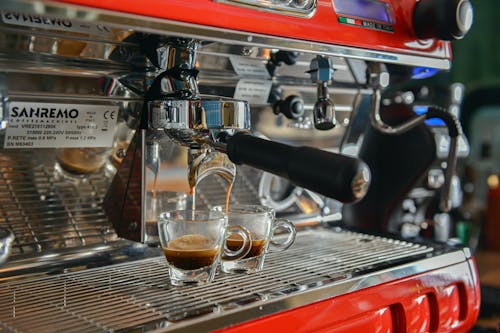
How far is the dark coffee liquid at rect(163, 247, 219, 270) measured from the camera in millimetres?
667

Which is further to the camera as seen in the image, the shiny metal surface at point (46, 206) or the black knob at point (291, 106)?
the black knob at point (291, 106)

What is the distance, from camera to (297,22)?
71 centimetres

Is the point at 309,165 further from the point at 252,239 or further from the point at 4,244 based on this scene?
the point at 4,244

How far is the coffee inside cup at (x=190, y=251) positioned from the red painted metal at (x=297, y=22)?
25cm

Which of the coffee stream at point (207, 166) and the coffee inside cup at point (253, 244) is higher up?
the coffee stream at point (207, 166)

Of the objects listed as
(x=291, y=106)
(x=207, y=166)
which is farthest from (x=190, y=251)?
(x=291, y=106)

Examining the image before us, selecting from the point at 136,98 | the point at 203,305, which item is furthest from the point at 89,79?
the point at 203,305

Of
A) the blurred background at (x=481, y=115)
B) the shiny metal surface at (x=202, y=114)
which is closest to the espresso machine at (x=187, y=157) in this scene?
the shiny metal surface at (x=202, y=114)

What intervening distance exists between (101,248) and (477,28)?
1.75 m

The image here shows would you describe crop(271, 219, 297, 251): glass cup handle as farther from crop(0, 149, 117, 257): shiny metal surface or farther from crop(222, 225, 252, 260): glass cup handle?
crop(0, 149, 117, 257): shiny metal surface

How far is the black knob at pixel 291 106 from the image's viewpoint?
942 millimetres

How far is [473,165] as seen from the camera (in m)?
2.16

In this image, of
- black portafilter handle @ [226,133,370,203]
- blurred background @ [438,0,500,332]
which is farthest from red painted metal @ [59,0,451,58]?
blurred background @ [438,0,500,332]

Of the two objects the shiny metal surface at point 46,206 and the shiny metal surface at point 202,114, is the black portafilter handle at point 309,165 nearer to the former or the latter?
the shiny metal surface at point 202,114
